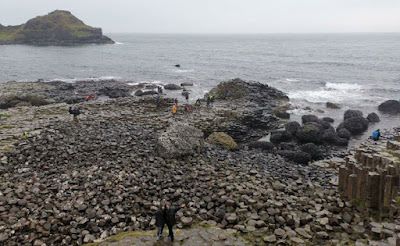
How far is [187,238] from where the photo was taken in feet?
44.9

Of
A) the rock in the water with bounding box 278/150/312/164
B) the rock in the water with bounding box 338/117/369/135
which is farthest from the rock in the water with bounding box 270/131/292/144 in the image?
the rock in the water with bounding box 338/117/369/135

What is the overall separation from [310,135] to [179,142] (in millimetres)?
14377

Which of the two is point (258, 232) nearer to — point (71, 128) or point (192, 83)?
point (71, 128)

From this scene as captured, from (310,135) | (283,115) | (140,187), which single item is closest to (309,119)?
(283,115)

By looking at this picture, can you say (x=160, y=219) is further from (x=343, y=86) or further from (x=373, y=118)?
(x=343, y=86)

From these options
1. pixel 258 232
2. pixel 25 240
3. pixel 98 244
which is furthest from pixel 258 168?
pixel 25 240

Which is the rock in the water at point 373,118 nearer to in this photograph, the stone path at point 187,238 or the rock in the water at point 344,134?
the rock in the water at point 344,134

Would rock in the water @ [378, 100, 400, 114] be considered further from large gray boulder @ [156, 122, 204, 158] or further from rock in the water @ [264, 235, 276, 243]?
rock in the water @ [264, 235, 276, 243]

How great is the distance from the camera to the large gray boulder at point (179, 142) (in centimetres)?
2255

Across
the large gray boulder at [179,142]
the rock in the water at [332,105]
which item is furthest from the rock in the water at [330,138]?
the rock in the water at [332,105]

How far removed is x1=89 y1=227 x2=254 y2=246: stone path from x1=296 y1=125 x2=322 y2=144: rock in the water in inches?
760

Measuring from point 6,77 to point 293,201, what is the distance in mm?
74668

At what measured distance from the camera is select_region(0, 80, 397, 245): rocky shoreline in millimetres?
14492

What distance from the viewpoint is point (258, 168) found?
22.2 metres
